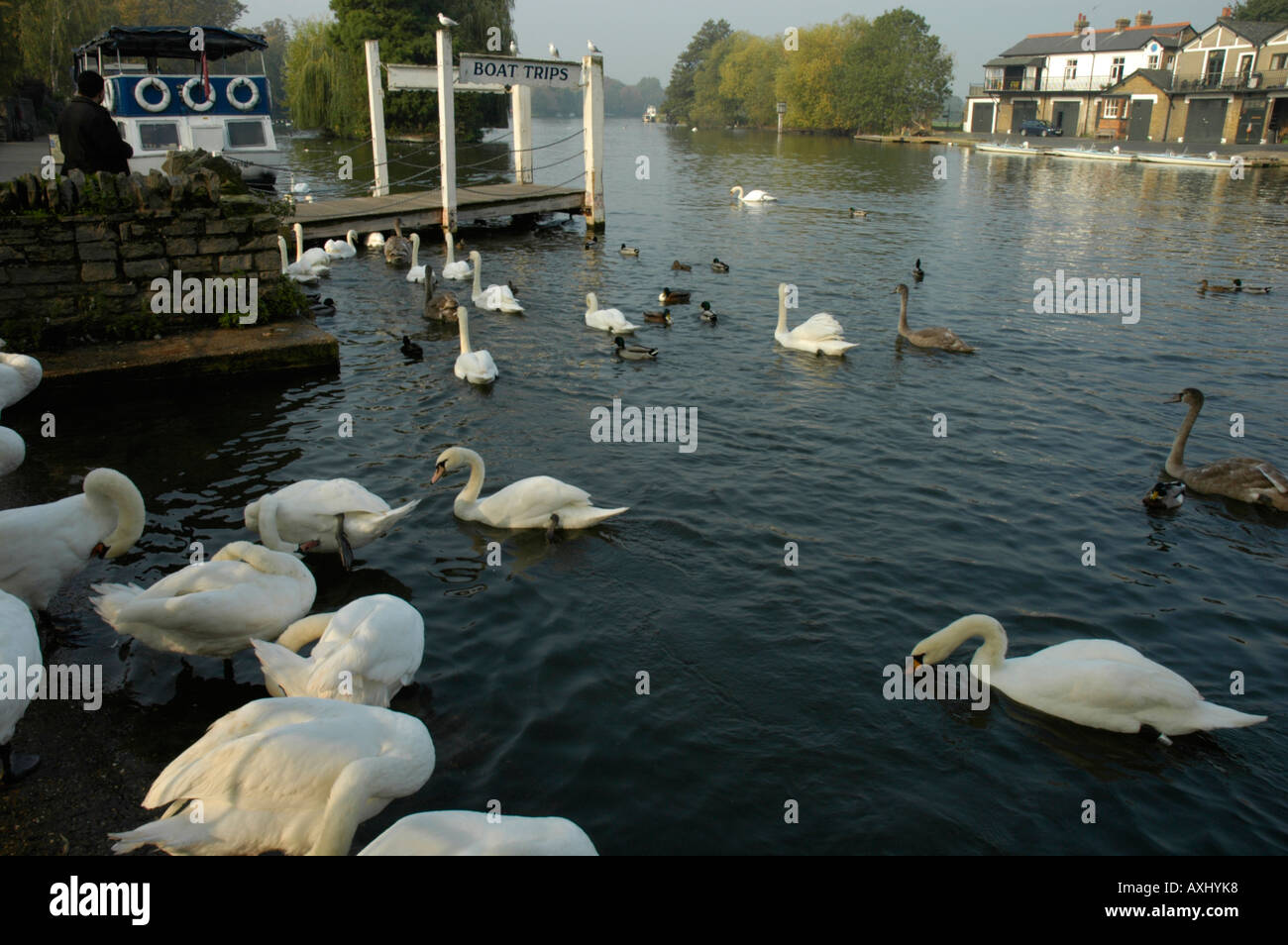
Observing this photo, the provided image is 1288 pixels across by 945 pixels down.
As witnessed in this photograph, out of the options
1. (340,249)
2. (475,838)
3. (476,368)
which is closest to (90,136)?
(476,368)

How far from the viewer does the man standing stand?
468 inches

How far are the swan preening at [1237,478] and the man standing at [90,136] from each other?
45.9 ft

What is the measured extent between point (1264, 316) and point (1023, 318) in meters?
4.85

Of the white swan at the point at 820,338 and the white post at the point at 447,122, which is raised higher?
the white post at the point at 447,122

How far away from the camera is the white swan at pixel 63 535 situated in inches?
235

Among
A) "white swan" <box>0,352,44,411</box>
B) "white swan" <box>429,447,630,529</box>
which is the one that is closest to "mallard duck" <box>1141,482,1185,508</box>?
"white swan" <box>429,447,630,529</box>

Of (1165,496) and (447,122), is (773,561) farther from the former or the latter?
(447,122)

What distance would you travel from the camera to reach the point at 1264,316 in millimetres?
17625

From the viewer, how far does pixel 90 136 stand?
12.0 m

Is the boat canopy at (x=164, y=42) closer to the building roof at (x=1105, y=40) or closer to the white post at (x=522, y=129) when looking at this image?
the white post at (x=522, y=129)

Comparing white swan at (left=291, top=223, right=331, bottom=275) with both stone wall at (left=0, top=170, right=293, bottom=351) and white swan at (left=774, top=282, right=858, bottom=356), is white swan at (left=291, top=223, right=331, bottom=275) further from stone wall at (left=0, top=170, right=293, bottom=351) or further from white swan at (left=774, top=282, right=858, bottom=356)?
white swan at (left=774, top=282, right=858, bottom=356)

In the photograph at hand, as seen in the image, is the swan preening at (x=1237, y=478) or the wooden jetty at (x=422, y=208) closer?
the swan preening at (x=1237, y=478)

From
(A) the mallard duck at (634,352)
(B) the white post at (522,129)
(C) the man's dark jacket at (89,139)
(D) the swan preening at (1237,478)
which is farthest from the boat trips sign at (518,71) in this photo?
(D) the swan preening at (1237,478)
